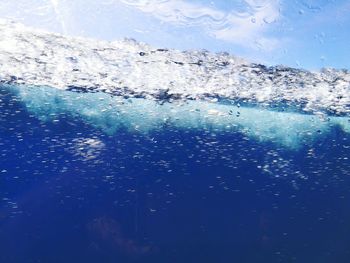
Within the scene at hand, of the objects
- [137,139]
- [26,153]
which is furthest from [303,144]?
[26,153]

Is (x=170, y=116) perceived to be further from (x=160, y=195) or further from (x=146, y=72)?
(x=160, y=195)

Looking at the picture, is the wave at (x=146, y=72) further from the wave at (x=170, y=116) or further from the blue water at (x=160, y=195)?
the blue water at (x=160, y=195)

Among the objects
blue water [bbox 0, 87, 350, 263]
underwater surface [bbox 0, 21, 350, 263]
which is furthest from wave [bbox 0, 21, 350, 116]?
blue water [bbox 0, 87, 350, 263]

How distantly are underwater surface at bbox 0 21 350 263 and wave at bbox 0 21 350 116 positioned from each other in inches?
1.8

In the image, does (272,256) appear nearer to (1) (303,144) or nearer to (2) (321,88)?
(1) (303,144)

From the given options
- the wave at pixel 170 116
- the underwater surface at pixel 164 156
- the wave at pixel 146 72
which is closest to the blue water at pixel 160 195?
the underwater surface at pixel 164 156

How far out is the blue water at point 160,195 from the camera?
15719 mm

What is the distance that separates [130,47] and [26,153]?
34.4 feet

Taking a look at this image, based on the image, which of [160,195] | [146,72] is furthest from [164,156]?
[146,72]

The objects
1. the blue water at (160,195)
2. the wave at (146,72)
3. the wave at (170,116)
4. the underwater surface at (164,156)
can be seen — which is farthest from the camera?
the blue water at (160,195)

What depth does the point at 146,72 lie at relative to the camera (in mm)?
10500

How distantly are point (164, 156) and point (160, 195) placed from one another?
2570 mm

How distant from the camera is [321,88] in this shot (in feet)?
37.8

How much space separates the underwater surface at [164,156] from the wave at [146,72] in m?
0.05
